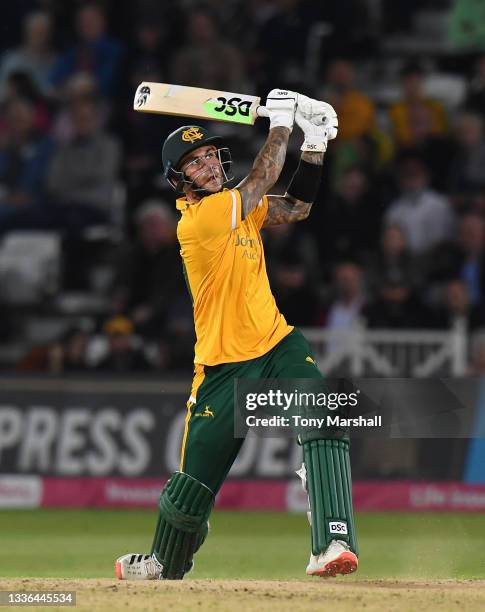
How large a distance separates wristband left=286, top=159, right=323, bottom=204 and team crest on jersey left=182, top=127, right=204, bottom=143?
0.64 metres

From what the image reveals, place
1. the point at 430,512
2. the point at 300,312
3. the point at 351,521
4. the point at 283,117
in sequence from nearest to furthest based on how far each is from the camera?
the point at 351,521
the point at 283,117
the point at 430,512
the point at 300,312

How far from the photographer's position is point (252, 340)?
722 centimetres

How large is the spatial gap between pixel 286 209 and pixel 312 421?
1.19 meters

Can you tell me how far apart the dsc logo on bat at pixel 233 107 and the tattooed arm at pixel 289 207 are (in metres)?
0.37

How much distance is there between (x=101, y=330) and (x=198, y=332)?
22.0ft

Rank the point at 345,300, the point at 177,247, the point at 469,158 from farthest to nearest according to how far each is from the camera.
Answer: the point at 469,158
the point at 177,247
the point at 345,300

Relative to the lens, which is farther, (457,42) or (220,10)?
(220,10)

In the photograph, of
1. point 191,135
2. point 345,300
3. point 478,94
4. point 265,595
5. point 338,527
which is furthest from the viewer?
point 478,94

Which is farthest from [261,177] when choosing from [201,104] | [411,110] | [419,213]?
[411,110]

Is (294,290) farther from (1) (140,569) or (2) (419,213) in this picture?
(1) (140,569)

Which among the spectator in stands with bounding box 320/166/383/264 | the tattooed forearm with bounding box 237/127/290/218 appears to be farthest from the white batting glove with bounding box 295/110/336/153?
the spectator in stands with bounding box 320/166/383/264

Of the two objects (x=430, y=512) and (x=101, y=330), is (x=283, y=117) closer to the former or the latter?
(x=430, y=512)

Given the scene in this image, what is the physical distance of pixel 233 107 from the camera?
761 cm

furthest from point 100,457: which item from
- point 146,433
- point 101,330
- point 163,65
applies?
point 163,65
